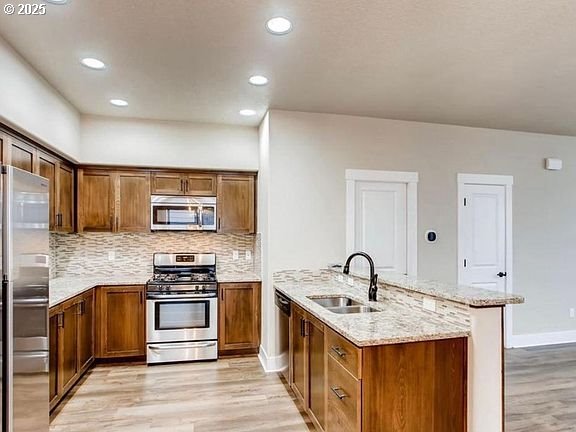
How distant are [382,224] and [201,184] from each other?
2.27 meters

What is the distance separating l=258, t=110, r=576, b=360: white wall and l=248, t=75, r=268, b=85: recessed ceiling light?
739 millimetres

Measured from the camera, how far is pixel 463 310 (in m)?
2.19

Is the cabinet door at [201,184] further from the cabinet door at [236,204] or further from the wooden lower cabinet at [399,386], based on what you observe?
the wooden lower cabinet at [399,386]

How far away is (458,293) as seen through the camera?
7.50ft

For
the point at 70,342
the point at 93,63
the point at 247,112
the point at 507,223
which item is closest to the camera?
the point at 93,63

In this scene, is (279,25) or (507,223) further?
(507,223)

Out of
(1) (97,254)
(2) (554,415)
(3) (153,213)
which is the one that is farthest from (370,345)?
(1) (97,254)

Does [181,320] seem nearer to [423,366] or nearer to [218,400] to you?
[218,400]

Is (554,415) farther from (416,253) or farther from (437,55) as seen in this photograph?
(437,55)

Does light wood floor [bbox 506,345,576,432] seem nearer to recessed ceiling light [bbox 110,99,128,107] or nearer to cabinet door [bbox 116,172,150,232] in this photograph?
cabinet door [bbox 116,172,150,232]

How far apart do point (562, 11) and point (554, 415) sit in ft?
9.90

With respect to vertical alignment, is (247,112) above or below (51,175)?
above

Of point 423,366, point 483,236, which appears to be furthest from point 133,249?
point 483,236

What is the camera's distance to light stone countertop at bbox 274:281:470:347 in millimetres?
2039
